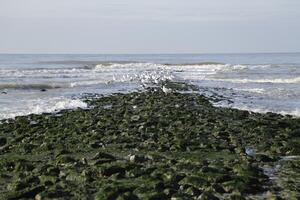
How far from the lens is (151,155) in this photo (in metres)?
10.6

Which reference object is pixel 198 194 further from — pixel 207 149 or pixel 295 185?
pixel 207 149

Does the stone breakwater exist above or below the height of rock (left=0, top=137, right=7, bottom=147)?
above

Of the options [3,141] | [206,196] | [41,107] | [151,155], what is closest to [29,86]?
[41,107]

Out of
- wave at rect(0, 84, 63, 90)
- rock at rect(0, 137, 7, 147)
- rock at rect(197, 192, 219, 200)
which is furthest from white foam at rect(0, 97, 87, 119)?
rock at rect(197, 192, 219, 200)

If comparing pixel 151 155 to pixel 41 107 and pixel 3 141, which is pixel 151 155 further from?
pixel 41 107

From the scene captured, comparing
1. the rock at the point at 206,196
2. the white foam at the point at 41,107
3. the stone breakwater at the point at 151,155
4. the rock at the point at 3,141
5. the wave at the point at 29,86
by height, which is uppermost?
the rock at the point at 206,196

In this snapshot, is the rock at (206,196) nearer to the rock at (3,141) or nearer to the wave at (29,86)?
the rock at (3,141)

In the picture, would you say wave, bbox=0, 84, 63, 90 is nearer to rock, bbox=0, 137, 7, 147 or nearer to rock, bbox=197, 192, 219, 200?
rock, bbox=0, 137, 7, 147

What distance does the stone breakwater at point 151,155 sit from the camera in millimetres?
8039

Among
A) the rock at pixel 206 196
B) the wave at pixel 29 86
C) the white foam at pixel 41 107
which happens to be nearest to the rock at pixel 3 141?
the white foam at pixel 41 107

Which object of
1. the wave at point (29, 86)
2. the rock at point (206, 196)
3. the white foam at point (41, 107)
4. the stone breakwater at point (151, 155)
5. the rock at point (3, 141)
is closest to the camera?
the rock at point (206, 196)

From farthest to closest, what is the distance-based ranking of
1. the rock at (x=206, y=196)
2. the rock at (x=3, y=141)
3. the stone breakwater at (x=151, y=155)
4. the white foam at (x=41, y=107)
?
1. the white foam at (x=41, y=107)
2. the rock at (x=3, y=141)
3. the stone breakwater at (x=151, y=155)
4. the rock at (x=206, y=196)

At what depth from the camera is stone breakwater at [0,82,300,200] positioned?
8039 millimetres

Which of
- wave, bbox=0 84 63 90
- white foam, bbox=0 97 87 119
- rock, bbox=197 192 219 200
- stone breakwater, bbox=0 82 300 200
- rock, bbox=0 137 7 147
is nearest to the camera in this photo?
rock, bbox=197 192 219 200
